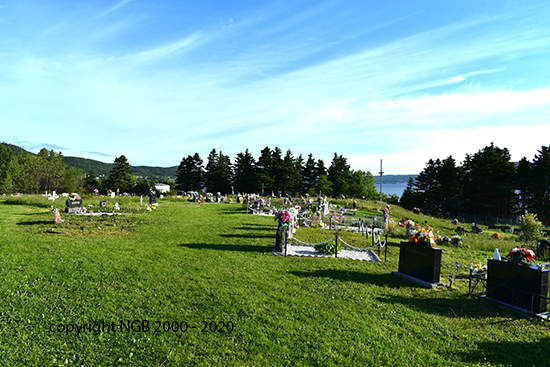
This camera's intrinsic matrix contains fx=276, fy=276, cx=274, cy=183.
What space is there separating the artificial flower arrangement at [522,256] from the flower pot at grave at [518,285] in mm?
131

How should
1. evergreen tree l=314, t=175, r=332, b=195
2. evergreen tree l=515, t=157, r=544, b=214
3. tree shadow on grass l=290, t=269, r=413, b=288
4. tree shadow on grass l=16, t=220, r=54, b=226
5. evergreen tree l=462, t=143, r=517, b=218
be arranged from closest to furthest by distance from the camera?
tree shadow on grass l=290, t=269, r=413, b=288
tree shadow on grass l=16, t=220, r=54, b=226
evergreen tree l=515, t=157, r=544, b=214
evergreen tree l=462, t=143, r=517, b=218
evergreen tree l=314, t=175, r=332, b=195

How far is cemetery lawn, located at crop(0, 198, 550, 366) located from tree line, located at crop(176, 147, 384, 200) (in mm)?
52421

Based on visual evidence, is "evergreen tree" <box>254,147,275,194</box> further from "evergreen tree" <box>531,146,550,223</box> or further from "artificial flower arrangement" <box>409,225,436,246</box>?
"artificial flower arrangement" <box>409,225,436,246</box>

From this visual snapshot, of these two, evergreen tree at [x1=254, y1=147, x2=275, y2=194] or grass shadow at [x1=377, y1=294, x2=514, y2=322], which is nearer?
grass shadow at [x1=377, y1=294, x2=514, y2=322]

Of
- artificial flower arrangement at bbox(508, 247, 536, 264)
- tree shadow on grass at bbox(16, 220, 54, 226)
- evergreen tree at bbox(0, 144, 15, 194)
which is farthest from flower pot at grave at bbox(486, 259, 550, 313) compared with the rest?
evergreen tree at bbox(0, 144, 15, 194)

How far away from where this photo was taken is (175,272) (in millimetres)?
9023

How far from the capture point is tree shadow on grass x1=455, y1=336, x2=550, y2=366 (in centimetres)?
487

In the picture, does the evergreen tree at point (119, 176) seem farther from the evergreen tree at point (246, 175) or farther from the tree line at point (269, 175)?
the evergreen tree at point (246, 175)

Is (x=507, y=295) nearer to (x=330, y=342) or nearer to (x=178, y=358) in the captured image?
(x=330, y=342)

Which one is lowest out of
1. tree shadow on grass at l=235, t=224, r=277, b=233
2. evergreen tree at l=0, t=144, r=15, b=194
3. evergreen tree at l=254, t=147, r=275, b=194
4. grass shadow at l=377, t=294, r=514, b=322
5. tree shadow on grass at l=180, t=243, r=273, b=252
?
grass shadow at l=377, t=294, r=514, b=322

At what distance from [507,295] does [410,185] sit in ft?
227

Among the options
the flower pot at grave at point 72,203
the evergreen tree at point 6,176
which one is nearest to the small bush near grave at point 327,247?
the flower pot at grave at point 72,203

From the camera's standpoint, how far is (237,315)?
621 cm

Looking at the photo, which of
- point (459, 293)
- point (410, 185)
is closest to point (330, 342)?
point (459, 293)
